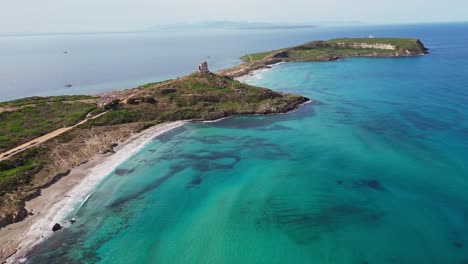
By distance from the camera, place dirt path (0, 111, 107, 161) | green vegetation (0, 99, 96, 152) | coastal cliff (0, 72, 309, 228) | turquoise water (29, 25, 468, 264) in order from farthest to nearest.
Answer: green vegetation (0, 99, 96, 152) < dirt path (0, 111, 107, 161) < coastal cliff (0, 72, 309, 228) < turquoise water (29, 25, 468, 264)

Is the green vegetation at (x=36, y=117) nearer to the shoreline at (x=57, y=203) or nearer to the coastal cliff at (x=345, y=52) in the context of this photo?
the shoreline at (x=57, y=203)

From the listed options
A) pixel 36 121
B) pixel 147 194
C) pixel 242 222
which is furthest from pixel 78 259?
pixel 36 121

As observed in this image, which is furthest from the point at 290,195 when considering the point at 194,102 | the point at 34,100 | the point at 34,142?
the point at 34,100

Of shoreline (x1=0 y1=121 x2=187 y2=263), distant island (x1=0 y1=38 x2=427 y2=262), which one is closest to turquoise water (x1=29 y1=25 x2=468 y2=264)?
shoreline (x1=0 y1=121 x2=187 y2=263)

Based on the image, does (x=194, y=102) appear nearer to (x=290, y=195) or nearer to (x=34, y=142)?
(x=34, y=142)

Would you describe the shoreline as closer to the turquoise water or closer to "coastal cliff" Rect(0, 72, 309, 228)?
"coastal cliff" Rect(0, 72, 309, 228)

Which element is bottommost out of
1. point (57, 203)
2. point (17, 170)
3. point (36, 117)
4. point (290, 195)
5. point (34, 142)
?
point (290, 195)

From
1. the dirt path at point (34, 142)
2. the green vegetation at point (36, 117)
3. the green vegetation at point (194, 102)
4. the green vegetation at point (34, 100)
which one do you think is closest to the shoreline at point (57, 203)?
the dirt path at point (34, 142)
